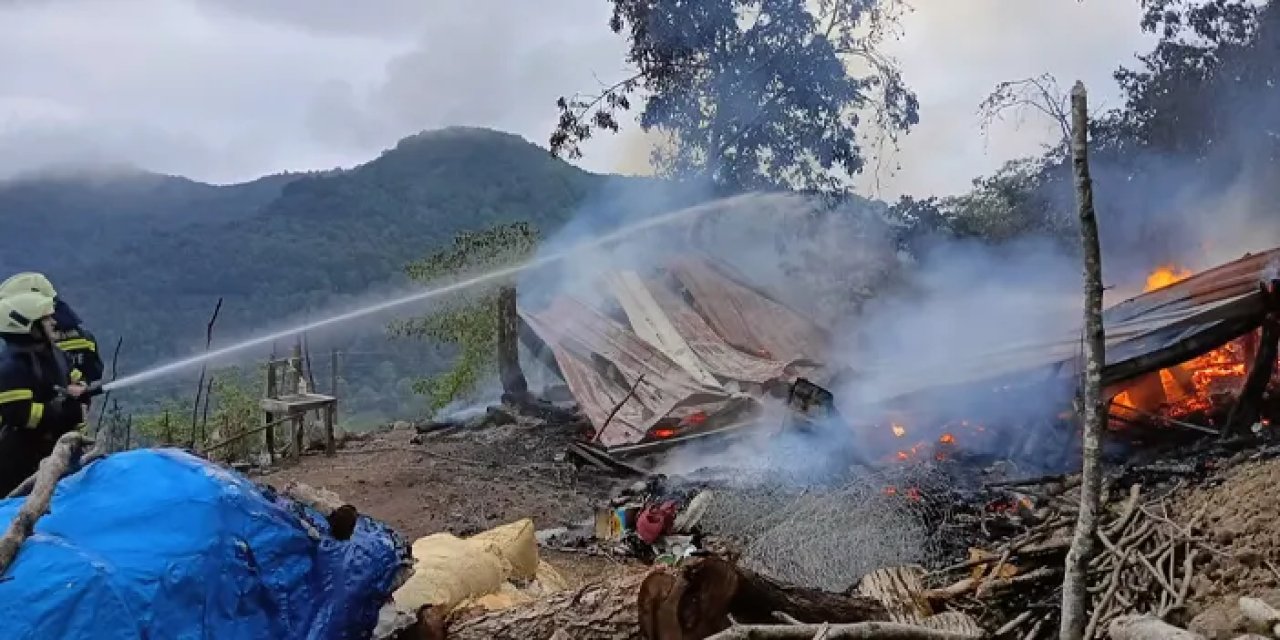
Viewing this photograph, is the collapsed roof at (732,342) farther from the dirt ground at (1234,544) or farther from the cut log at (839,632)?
the cut log at (839,632)

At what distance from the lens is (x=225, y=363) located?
17250 millimetres

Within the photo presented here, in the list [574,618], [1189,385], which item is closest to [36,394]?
[574,618]

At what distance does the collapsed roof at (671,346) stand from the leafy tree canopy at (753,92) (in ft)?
13.8

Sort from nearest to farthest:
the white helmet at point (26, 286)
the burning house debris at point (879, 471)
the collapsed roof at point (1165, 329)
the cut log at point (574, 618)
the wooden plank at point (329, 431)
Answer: the cut log at point (574, 618)
the burning house debris at point (879, 471)
the white helmet at point (26, 286)
the collapsed roof at point (1165, 329)
the wooden plank at point (329, 431)

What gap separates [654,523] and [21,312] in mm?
4390

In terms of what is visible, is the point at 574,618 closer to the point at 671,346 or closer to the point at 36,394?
the point at 36,394

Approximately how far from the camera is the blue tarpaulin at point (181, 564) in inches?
118

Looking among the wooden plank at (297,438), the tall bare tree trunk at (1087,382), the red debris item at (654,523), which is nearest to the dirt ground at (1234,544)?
the tall bare tree trunk at (1087,382)

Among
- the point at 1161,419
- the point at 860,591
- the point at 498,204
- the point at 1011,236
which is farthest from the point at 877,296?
the point at 498,204

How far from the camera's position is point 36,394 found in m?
5.63

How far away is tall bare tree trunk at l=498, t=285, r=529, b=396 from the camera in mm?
12922

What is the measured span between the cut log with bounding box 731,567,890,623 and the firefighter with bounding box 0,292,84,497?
4063 millimetres

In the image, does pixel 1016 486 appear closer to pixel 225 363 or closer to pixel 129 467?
pixel 129 467

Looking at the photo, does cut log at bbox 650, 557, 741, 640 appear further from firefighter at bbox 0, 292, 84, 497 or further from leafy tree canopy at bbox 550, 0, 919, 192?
leafy tree canopy at bbox 550, 0, 919, 192
